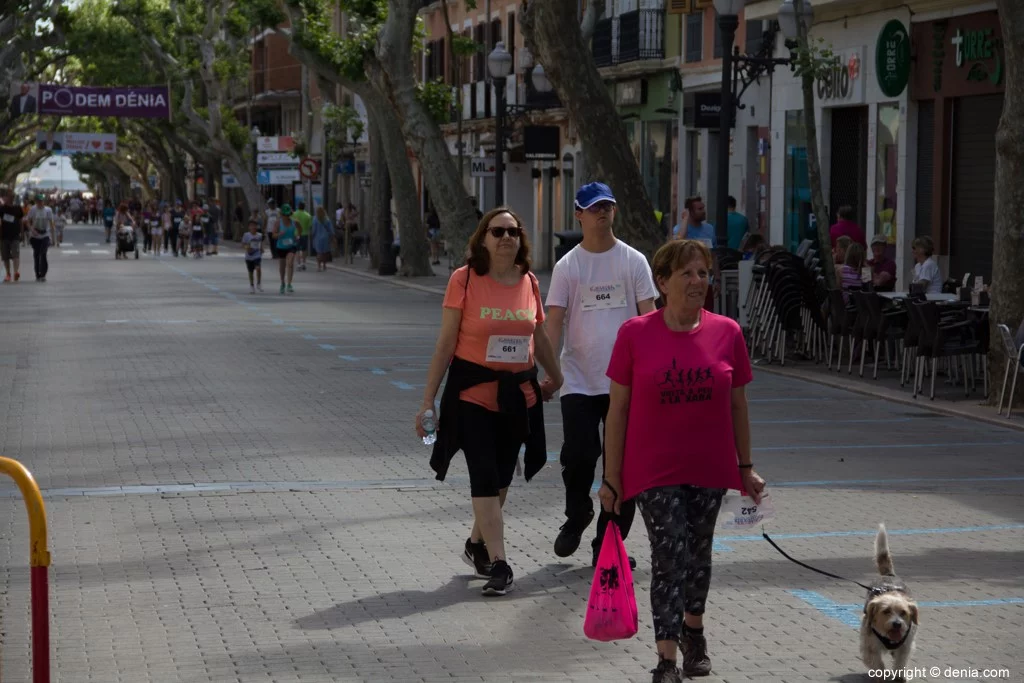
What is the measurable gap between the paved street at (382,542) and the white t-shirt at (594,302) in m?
0.96

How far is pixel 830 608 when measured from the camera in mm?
7797

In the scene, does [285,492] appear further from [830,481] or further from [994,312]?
[994,312]

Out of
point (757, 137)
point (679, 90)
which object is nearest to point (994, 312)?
point (757, 137)

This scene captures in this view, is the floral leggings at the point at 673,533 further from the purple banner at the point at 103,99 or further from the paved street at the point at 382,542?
the purple banner at the point at 103,99

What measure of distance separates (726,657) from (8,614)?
2.97 meters

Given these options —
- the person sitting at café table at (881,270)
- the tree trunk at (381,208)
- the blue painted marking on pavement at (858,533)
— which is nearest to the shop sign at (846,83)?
the person sitting at café table at (881,270)

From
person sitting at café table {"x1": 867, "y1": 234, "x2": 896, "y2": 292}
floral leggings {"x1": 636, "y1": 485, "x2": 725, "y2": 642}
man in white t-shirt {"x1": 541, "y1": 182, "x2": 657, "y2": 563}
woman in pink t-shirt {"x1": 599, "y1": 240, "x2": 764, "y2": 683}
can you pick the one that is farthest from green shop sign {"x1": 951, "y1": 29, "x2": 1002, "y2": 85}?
floral leggings {"x1": 636, "y1": 485, "x2": 725, "y2": 642}

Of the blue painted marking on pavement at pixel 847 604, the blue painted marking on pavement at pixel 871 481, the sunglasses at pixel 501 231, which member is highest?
the sunglasses at pixel 501 231

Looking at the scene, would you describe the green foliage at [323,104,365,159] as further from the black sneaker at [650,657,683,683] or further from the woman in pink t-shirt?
the black sneaker at [650,657,683,683]

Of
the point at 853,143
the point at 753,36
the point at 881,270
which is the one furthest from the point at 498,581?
the point at 753,36

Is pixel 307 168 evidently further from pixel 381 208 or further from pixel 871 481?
pixel 871 481

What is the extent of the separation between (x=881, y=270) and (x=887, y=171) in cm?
732

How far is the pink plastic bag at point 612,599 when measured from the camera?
246 inches

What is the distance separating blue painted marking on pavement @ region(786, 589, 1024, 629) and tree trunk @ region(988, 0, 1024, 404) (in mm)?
7809
